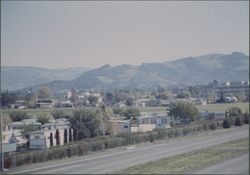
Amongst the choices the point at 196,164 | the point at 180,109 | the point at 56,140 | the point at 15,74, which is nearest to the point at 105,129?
the point at 56,140

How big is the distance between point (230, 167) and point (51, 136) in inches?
392

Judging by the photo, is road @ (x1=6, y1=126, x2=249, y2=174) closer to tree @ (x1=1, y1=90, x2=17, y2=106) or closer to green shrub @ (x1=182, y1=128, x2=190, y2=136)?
green shrub @ (x1=182, y1=128, x2=190, y2=136)

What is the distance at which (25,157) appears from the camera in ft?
39.9

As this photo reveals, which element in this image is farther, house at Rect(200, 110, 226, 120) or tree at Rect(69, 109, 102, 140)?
house at Rect(200, 110, 226, 120)

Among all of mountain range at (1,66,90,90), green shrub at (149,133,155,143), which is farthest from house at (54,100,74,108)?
mountain range at (1,66,90,90)

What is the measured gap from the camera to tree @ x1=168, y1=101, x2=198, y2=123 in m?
25.8

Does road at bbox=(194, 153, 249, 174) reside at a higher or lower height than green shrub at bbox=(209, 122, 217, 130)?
lower

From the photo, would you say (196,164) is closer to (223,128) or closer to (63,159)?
(63,159)

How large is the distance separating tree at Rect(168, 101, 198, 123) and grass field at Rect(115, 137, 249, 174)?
10947mm

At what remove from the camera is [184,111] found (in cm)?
2602

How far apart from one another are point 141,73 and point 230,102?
4389 inches

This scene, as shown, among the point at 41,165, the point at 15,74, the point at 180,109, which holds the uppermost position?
the point at 15,74

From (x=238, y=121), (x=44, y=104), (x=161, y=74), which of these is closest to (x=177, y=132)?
(x=238, y=121)

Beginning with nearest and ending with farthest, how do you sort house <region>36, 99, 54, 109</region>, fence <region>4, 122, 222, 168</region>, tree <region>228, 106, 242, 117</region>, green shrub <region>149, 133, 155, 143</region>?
fence <region>4, 122, 222, 168</region>, green shrub <region>149, 133, 155, 143</region>, tree <region>228, 106, 242, 117</region>, house <region>36, 99, 54, 109</region>
